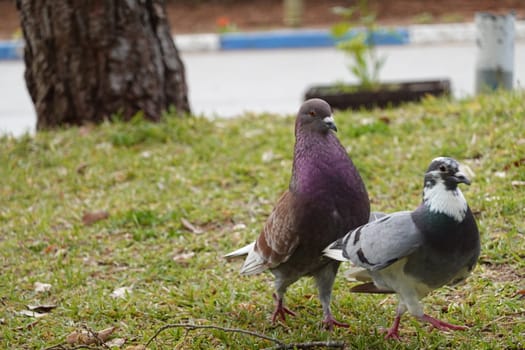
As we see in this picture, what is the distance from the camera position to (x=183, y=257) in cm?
469

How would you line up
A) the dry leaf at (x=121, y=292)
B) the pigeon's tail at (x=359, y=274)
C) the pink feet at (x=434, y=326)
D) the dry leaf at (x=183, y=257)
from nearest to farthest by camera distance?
the pink feet at (x=434, y=326) → the pigeon's tail at (x=359, y=274) → the dry leaf at (x=121, y=292) → the dry leaf at (x=183, y=257)

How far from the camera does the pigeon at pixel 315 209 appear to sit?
344 centimetres

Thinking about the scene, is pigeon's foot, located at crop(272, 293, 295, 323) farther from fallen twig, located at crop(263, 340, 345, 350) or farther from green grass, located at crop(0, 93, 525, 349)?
fallen twig, located at crop(263, 340, 345, 350)

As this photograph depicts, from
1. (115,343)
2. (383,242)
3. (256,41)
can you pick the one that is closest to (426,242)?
(383,242)

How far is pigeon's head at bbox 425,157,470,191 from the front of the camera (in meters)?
3.04

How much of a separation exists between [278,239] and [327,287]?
12.8 inches

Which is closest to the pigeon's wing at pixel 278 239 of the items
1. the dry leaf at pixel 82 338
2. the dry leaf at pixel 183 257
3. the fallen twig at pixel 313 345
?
the fallen twig at pixel 313 345

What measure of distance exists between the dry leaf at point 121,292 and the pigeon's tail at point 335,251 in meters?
1.27

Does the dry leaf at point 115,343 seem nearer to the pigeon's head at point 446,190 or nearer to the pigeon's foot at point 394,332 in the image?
the pigeon's foot at point 394,332

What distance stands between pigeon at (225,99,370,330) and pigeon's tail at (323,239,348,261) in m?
0.05

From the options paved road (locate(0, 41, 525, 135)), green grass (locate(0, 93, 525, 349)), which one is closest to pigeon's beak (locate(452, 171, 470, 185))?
green grass (locate(0, 93, 525, 349))

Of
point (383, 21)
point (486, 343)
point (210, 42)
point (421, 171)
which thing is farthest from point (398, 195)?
point (383, 21)

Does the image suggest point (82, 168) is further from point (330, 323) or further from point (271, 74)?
point (271, 74)

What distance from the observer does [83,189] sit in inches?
228
